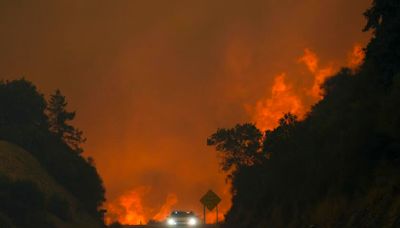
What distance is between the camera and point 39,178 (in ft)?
259

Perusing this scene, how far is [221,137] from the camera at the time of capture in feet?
374

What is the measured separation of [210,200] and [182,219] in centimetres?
792

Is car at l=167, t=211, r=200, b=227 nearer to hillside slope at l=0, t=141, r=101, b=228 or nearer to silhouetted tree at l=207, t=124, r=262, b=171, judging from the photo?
hillside slope at l=0, t=141, r=101, b=228

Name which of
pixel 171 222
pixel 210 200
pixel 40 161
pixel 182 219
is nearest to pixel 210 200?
pixel 210 200

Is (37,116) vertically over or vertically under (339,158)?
over

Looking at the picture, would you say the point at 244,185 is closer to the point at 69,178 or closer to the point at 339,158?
the point at 69,178

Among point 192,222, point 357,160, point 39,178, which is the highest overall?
point 39,178

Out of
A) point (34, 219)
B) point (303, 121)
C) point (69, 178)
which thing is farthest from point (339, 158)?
point (69, 178)

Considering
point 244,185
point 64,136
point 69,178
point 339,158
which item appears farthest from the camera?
point 64,136

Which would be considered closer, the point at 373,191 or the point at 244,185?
the point at 373,191

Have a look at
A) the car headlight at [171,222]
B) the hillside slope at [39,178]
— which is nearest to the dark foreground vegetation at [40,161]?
the hillside slope at [39,178]

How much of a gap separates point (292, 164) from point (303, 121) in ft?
51.1

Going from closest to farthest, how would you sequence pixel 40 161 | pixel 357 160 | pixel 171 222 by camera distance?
pixel 357 160 → pixel 171 222 → pixel 40 161

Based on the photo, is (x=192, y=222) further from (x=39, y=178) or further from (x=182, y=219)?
(x=39, y=178)
